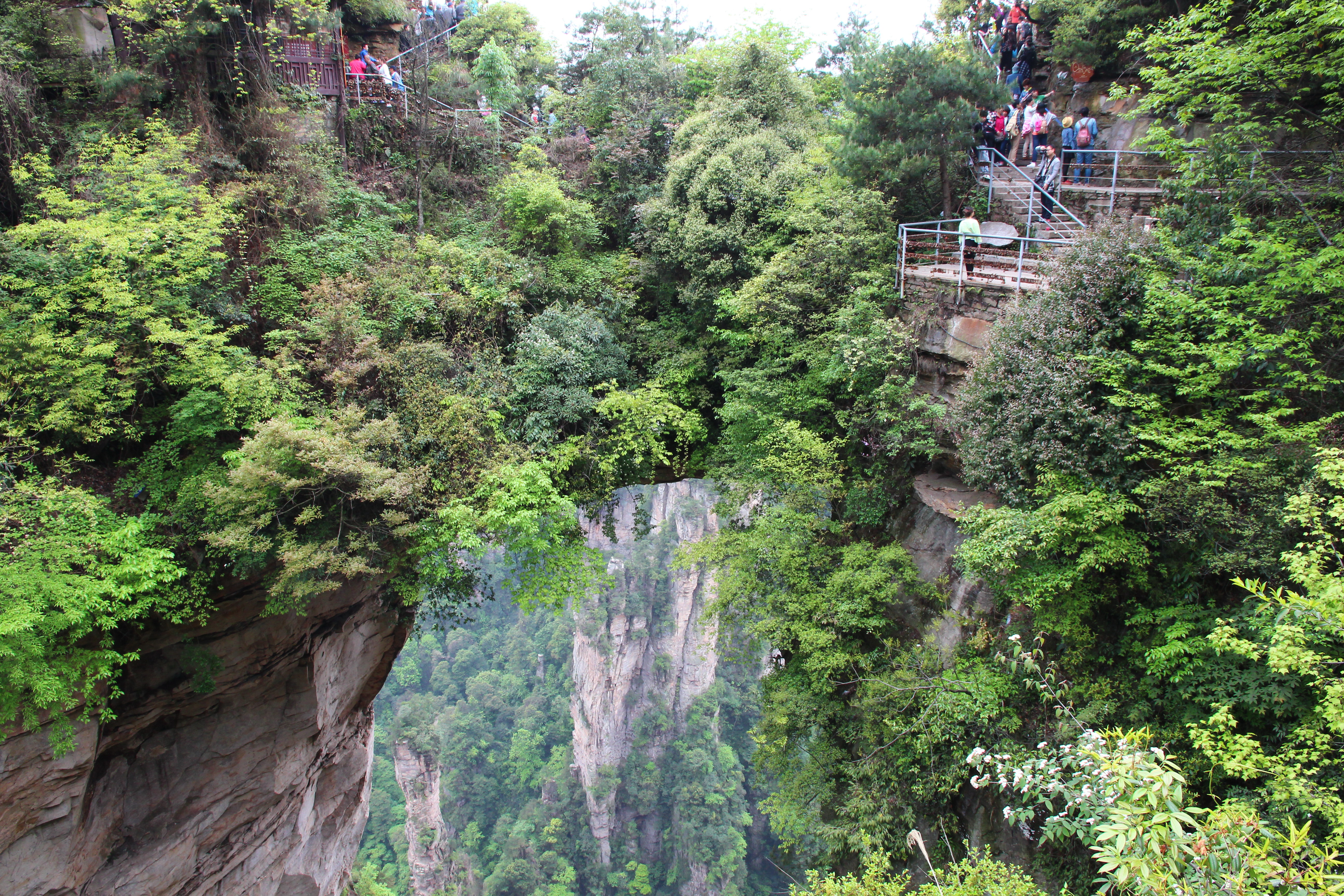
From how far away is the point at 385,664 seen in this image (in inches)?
556

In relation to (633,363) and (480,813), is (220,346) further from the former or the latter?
(480,813)

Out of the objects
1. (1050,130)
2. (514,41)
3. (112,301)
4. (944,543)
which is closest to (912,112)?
(1050,130)

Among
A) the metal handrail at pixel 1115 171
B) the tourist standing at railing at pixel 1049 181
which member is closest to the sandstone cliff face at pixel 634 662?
the tourist standing at railing at pixel 1049 181

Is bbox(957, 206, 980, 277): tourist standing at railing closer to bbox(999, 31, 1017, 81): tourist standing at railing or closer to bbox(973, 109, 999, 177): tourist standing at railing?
bbox(973, 109, 999, 177): tourist standing at railing

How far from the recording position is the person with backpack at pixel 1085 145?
34.6 feet

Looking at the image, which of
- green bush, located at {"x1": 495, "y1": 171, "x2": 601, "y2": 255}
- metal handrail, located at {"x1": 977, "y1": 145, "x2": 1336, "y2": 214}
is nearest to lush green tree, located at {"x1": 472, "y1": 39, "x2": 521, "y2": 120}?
green bush, located at {"x1": 495, "y1": 171, "x2": 601, "y2": 255}

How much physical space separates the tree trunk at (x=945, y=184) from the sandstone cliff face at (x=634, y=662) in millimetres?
26251

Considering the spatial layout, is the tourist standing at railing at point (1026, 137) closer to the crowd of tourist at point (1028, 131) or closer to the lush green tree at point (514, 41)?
the crowd of tourist at point (1028, 131)

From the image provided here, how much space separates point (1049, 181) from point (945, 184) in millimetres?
1592

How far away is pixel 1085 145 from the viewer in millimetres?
10625

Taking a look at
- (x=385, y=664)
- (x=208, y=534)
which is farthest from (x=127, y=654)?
(x=385, y=664)

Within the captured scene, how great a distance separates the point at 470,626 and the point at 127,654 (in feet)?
136

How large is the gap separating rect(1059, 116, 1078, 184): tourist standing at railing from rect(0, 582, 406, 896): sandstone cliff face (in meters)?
14.3

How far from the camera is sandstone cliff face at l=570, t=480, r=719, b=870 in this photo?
117ft
